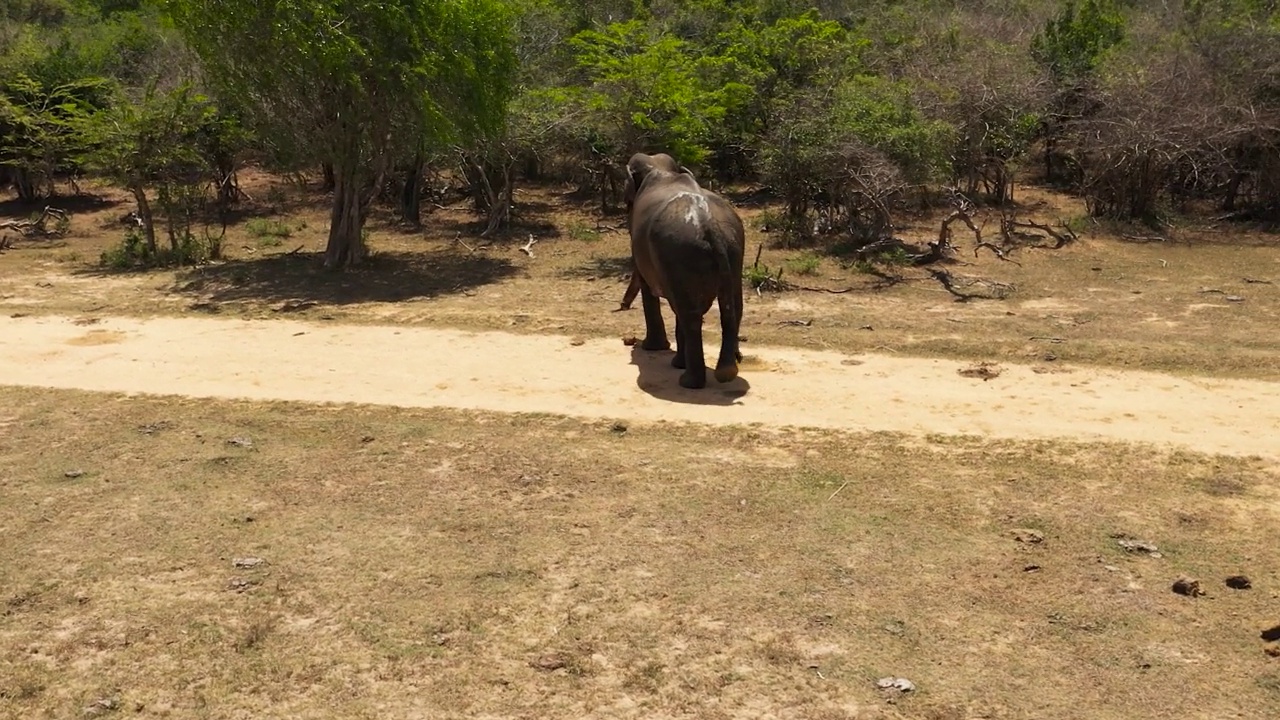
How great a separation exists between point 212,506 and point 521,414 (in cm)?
296

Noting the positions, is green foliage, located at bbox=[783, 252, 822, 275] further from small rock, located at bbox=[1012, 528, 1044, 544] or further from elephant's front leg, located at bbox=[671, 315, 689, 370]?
small rock, located at bbox=[1012, 528, 1044, 544]

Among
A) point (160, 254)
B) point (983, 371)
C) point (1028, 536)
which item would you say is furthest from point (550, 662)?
point (160, 254)

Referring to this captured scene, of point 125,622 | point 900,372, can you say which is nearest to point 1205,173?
point 900,372

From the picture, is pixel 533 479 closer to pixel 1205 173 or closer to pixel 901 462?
pixel 901 462

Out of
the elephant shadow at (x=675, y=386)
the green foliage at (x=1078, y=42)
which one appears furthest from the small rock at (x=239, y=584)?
the green foliage at (x=1078, y=42)

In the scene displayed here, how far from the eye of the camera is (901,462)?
8.61 meters

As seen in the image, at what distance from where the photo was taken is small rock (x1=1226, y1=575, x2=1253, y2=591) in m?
6.39

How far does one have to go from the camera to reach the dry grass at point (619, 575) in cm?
543

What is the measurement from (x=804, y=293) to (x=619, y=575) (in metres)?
9.17

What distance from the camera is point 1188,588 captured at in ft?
20.8

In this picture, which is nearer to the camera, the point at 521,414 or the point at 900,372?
the point at 521,414

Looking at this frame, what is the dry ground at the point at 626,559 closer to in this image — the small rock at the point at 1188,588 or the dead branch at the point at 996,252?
the small rock at the point at 1188,588

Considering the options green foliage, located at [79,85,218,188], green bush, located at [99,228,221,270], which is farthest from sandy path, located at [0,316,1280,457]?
green foliage, located at [79,85,218,188]

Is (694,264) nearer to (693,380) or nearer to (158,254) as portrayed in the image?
(693,380)
